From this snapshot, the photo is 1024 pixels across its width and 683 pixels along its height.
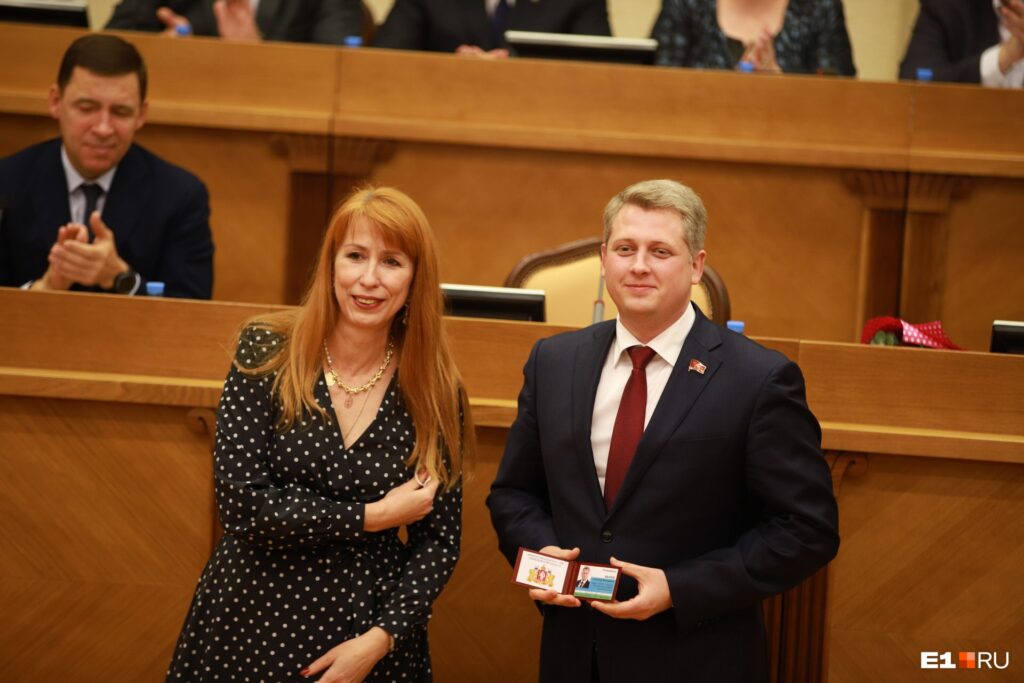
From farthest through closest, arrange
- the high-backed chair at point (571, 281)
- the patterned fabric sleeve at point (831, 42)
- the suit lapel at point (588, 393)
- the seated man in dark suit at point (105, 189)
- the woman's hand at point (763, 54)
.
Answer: the patterned fabric sleeve at point (831, 42)
the woman's hand at point (763, 54)
the seated man in dark suit at point (105, 189)
the high-backed chair at point (571, 281)
the suit lapel at point (588, 393)

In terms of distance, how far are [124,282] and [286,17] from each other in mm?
1872

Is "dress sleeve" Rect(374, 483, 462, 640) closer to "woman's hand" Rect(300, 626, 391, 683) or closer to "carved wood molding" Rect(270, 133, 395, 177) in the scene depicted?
"woman's hand" Rect(300, 626, 391, 683)

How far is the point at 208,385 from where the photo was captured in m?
2.21

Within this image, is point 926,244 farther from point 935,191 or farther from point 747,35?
point 747,35

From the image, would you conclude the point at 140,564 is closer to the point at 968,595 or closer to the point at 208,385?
the point at 208,385

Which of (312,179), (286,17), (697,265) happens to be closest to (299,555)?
(697,265)

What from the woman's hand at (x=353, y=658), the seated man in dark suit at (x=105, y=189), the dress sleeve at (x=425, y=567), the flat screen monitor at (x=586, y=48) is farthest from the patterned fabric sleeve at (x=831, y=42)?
the woman's hand at (x=353, y=658)

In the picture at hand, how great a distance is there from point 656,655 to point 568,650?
140 millimetres

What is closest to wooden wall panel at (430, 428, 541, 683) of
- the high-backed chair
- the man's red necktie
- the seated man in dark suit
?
the man's red necktie

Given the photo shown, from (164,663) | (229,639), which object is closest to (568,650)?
(229,639)

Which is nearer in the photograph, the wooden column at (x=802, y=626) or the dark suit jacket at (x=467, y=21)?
the wooden column at (x=802, y=626)

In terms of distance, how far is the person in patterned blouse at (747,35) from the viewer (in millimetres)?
4066

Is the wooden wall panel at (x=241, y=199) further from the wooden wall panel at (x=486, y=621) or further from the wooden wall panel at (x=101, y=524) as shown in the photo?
the wooden wall panel at (x=486, y=621)

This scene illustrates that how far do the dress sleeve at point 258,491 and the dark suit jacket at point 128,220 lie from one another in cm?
126
